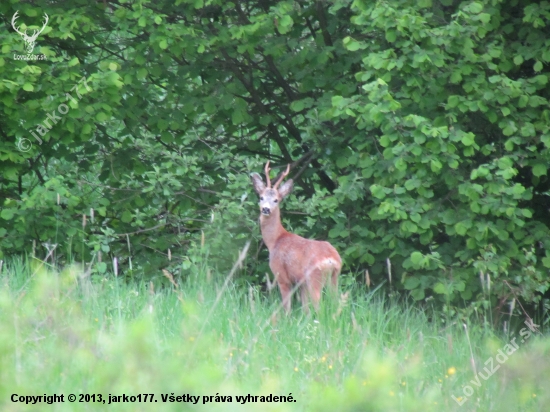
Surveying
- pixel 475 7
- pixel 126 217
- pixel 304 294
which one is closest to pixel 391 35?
pixel 475 7

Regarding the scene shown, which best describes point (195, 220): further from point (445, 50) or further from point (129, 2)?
point (445, 50)

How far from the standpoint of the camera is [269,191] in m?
8.62

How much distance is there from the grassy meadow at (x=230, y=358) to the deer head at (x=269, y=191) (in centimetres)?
137

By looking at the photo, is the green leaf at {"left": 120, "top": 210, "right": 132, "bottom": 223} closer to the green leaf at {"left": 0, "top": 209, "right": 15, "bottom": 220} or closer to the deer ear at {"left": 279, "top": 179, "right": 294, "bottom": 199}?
the green leaf at {"left": 0, "top": 209, "right": 15, "bottom": 220}

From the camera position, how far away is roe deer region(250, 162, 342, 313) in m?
7.93

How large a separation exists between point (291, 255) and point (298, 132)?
2.42 metres

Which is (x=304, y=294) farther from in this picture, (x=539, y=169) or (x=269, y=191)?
(x=539, y=169)

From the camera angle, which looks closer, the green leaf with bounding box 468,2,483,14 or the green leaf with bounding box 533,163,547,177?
the green leaf with bounding box 468,2,483,14

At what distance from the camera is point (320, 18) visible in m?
9.56

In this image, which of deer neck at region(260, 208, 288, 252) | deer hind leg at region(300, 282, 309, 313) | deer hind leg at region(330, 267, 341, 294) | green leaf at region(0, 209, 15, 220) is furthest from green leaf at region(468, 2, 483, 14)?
green leaf at region(0, 209, 15, 220)

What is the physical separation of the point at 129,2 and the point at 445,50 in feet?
12.3

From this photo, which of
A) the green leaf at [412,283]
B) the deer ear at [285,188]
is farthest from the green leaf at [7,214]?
the green leaf at [412,283]

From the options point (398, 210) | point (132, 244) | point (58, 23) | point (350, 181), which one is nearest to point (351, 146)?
point (350, 181)

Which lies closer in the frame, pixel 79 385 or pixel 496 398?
pixel 79 385
